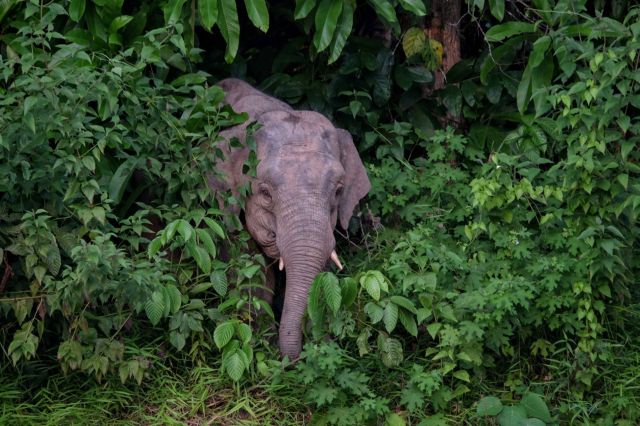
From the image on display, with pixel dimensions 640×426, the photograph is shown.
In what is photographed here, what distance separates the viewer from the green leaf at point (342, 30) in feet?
25.0

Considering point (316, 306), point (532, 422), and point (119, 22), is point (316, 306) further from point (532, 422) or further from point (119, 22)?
point (119, 22)

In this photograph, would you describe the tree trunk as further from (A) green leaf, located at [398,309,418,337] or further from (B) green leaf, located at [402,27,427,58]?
(A) green leaf, located at [398,309,418,337]

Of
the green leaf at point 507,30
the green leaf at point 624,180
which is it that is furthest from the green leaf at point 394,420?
the green leaf at point 507,30

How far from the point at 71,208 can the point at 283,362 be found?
1.54m

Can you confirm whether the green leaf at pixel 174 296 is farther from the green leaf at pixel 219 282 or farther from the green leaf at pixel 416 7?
the green leaf at pixel 416 7

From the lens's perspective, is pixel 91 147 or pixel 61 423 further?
pixel 91 147

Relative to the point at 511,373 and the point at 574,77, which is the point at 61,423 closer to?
the point at 511,373

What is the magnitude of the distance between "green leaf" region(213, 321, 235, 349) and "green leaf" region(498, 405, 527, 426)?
1.54m

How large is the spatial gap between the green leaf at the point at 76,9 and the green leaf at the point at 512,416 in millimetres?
3783

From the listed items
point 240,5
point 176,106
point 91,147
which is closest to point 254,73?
point 240,5

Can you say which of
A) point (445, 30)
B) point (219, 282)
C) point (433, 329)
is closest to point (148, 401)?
point (219, 282)

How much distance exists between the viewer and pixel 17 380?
6.25 meters

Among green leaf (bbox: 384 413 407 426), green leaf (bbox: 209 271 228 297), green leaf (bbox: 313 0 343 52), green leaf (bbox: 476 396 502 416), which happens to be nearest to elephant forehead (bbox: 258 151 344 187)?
green leaf (bbox: 209 271 228 297)

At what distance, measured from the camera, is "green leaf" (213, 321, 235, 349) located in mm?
6078
